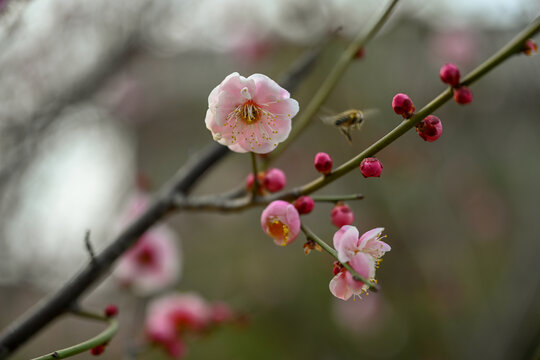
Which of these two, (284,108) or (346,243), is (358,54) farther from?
(346,243)

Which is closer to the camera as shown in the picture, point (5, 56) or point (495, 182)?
point (5, 56)

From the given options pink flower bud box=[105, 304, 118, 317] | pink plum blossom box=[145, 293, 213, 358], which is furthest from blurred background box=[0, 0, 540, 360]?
pink flower bud box=[105, 304, 118, 317]

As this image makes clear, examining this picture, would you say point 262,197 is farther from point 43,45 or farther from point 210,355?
point 210,355

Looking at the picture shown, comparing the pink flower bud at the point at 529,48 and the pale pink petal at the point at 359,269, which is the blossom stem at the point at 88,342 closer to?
the pale pink petal at the point at 359,269

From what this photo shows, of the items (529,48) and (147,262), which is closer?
(529,48)

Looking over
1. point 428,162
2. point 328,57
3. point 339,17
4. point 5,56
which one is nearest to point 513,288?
point 428,162

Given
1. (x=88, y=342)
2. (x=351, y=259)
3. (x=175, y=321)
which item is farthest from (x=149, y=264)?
(x=351, y=259)
